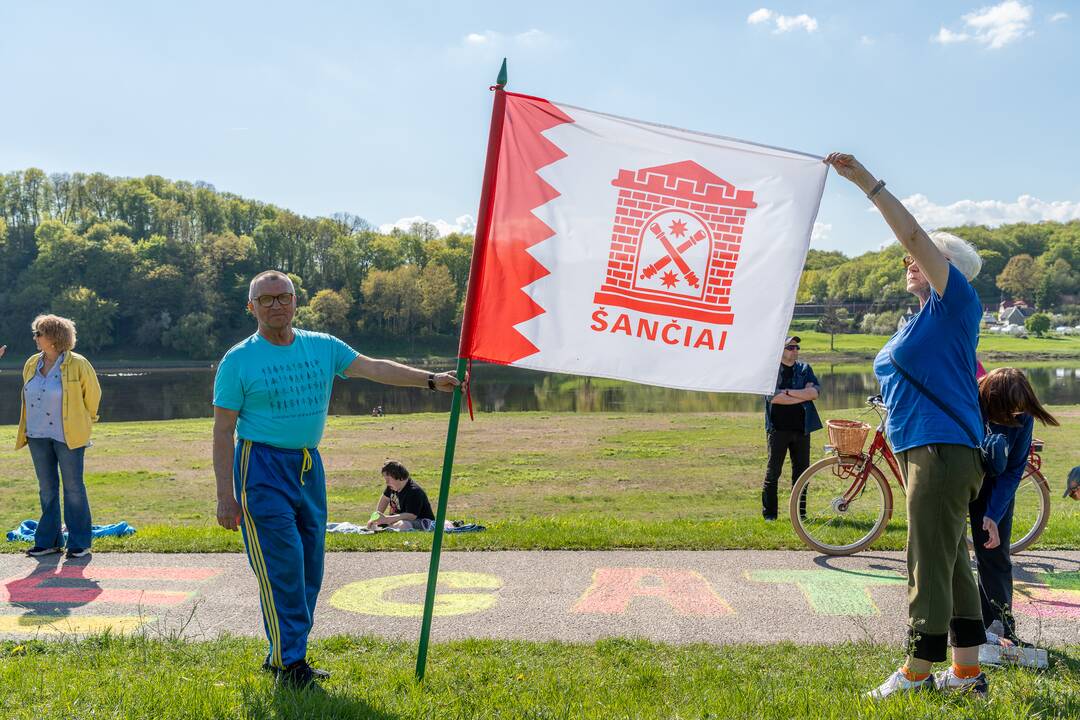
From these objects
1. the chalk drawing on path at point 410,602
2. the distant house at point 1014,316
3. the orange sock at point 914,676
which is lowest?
the chalk drawing on path at point 410,602

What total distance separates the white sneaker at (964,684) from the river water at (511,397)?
2951 centimetres

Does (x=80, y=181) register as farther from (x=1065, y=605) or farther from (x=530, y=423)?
(x=1065, y=605)

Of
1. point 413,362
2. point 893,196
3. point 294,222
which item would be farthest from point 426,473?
point 294,222

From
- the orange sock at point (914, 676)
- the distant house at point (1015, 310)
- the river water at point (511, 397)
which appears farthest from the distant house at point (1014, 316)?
the orange sock at point (914, 676)

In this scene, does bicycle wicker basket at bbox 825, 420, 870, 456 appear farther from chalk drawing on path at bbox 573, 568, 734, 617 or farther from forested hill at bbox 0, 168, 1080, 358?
forested hill at bbox 0, 168, 1080, 358

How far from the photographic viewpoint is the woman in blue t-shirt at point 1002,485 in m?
4.35

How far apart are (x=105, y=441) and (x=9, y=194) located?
124m

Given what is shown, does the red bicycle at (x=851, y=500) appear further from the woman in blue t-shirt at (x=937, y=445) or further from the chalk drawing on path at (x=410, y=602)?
the woman in blue t-shirt at (x=937, y=445)

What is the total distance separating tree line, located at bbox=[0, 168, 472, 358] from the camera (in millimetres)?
97562

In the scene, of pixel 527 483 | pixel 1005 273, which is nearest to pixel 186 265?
pixel 527 483

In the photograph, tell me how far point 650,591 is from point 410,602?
5.15 ft

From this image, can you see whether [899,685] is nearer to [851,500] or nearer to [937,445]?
[937,445]

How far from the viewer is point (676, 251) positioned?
174 inches

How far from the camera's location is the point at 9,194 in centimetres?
12369
